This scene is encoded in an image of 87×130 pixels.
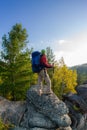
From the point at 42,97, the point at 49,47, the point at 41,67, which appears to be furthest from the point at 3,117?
the point at 49,47

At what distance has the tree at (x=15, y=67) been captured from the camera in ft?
102

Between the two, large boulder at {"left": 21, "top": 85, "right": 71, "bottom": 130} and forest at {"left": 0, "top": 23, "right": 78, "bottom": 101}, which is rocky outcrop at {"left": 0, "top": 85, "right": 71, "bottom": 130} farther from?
forest at {"left": 0, "top": 23, "right": 78, "bottom": 101}

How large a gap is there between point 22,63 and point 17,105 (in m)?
10.0

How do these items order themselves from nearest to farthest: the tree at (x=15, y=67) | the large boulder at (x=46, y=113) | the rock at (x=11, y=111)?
the large boulder at (x=46, y=113) < the rock at (x=11, y=111) < the tree at (x=15, y=67)

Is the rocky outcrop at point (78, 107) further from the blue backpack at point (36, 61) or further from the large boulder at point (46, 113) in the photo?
the blue backpack at point (36, 61)

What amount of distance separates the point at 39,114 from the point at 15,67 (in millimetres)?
11490

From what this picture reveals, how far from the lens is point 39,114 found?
2091 centimetres

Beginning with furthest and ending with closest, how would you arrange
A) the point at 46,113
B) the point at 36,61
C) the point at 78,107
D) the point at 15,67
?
the point at 15,67 < the point at 78,107 < the point at 46,113 < the point at 36,61

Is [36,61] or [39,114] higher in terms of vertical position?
[36,61]

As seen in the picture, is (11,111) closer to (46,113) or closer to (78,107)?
(46,113)

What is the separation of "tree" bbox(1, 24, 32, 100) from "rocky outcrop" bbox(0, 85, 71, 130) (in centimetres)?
922

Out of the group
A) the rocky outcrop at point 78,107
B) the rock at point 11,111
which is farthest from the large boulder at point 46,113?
the rocky outcrop at point 78,107

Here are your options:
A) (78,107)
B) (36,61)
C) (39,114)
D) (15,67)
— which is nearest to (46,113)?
(39,114)

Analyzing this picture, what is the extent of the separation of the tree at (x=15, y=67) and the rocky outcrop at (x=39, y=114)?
922 centimetres
